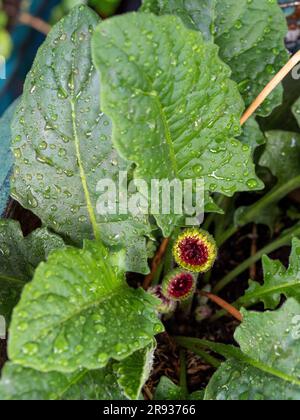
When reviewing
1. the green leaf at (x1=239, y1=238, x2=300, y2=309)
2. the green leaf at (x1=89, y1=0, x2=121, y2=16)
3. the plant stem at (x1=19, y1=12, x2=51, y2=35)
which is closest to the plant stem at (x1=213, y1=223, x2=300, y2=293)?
the green leaf at (x1=239, y1=238, x2=300, y2=309)

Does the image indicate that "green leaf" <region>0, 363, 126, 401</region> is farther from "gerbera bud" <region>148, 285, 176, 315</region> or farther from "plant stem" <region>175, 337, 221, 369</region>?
"plant stem" <region>175, 337, 221, 369</region>

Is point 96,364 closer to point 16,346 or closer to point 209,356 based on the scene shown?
point 16,346

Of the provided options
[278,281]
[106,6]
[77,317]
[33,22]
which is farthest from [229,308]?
[33,22]

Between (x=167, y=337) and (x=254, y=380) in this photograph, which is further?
(x=167, y=337)

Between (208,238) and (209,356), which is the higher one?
(208,238)

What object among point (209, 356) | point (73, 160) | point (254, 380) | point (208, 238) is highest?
point (73, 160)
